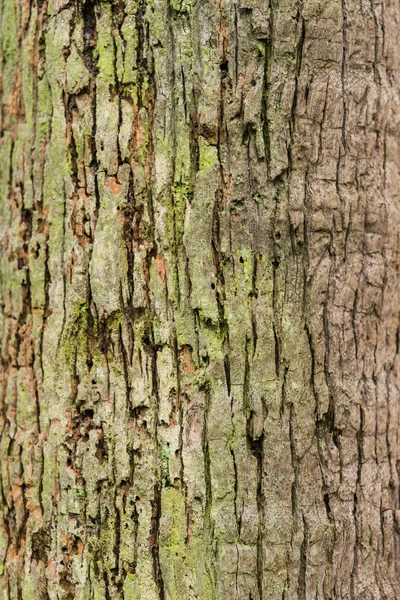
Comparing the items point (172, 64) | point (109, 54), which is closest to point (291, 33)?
point (172, 64)

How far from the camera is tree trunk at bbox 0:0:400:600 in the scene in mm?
1674

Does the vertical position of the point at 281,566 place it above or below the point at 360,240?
below

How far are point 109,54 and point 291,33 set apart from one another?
1.58 ft

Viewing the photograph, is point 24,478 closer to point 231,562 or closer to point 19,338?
point 19,338

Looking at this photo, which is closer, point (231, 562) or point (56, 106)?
point (231, 562)

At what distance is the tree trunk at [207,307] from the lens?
1674 mm

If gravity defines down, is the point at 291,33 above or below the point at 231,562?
above

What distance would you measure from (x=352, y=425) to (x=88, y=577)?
31.7 inches

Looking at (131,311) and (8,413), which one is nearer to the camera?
(131,311)

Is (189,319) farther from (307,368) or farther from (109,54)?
(109,54)

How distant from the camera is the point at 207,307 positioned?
1.67 m

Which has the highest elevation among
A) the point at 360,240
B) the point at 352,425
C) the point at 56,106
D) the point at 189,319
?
the point at 56,106

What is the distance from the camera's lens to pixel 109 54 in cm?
173

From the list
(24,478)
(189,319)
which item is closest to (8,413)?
(24,478)
